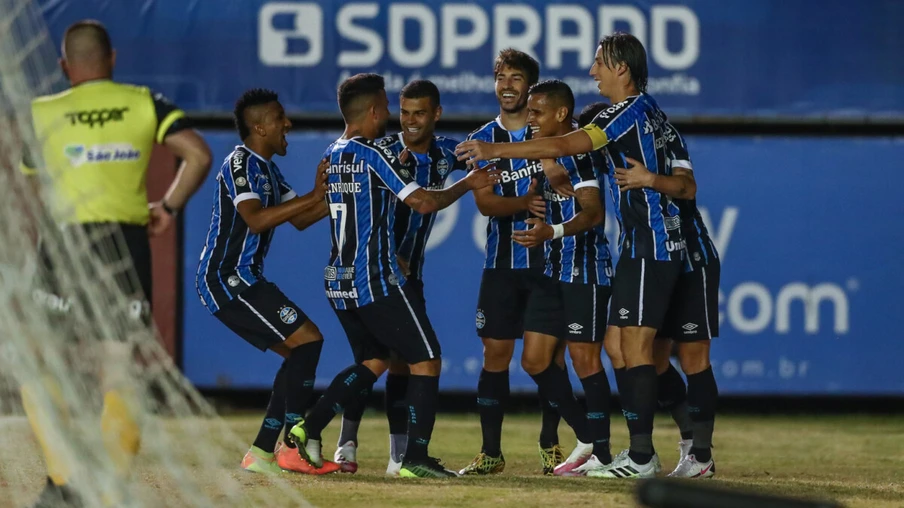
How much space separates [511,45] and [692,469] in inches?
176

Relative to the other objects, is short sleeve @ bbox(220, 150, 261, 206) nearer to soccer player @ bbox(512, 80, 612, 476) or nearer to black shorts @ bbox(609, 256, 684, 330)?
soccer player @ bbox(512, 80, 612, 476)

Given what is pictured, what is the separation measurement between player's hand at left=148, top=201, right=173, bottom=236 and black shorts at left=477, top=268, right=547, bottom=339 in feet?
7.54

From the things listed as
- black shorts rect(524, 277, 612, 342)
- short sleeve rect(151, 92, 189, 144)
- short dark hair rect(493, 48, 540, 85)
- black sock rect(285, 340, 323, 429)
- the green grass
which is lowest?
the green grass

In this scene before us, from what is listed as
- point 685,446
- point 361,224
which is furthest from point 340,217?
point 685,446

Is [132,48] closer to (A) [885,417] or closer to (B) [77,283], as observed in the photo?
(B) [77,283]

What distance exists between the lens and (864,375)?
36.5ft

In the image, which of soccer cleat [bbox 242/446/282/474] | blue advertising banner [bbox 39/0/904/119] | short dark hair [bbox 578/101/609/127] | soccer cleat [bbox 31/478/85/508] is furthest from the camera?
blue advertising banner [bbox 39/0/904/119]

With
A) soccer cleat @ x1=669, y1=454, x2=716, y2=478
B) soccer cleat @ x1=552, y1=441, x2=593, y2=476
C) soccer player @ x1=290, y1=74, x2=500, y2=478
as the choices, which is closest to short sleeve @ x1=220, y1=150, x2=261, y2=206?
soccer player @ x1=290, y1=74, x2=500, y2=478

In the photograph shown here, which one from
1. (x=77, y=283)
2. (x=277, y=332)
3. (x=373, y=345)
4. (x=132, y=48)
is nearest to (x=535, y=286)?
(x=373, y=345)

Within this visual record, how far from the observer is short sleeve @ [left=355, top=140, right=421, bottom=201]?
7082 millimetres

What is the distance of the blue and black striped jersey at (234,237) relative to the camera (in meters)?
7.52

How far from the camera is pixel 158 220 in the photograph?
602 centimetres

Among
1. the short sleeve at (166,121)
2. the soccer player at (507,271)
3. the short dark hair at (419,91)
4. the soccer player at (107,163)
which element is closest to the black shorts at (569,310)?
the soccer player at (507,271)

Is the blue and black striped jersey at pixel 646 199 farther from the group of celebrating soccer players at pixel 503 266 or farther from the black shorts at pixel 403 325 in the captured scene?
the black shorts at pixel 403 325
